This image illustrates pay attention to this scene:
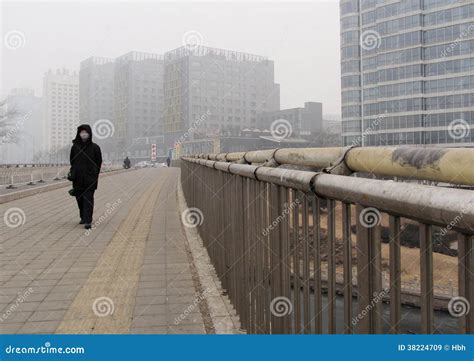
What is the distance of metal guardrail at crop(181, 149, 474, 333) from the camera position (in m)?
1.09

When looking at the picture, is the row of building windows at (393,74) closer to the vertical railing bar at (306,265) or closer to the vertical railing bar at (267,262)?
the vertical railing bar at (267,262)

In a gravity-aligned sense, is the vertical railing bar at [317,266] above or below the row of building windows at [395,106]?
below

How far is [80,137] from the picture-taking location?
346 inches

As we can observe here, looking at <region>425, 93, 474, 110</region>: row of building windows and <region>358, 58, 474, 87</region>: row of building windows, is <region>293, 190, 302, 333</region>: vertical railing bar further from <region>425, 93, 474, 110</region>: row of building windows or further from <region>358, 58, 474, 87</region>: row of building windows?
<region>358, 58, 474, 87</region>: row of building windows

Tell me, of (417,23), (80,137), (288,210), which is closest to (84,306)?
(288,210)

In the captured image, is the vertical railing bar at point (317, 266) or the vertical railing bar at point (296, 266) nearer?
the vertical railing bar at point (317, 266)

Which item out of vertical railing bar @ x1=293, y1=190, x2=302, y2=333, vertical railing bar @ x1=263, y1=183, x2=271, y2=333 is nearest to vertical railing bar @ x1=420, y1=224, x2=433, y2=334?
vertical railing bar @ x1=293, y1=190, x2=302, y2=333

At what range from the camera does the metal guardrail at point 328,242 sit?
42.8 inches

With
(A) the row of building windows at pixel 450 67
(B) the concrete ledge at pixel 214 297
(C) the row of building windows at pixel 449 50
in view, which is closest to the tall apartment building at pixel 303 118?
(A) the row of building windows at pixel 450 67

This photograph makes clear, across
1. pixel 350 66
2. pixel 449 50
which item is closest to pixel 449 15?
pixel 449 50

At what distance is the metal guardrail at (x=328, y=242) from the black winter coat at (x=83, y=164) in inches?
225

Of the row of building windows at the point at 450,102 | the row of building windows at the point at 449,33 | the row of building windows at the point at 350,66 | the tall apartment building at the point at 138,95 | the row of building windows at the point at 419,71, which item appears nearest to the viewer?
the row of building windows at the point at 450,102

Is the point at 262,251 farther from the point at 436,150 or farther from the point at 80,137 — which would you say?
the point at 80,137
